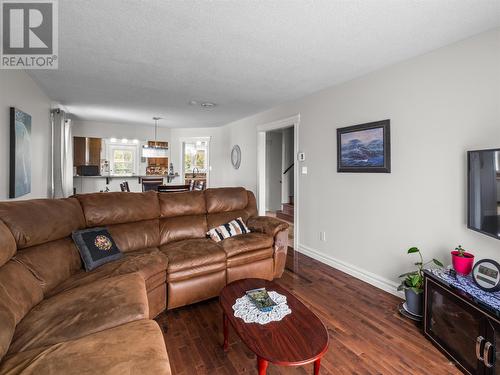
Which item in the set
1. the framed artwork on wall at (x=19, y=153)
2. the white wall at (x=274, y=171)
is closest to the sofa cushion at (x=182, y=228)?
the framed artwork on wall at (x=19, y=153)

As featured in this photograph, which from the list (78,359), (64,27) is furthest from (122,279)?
(64,27)

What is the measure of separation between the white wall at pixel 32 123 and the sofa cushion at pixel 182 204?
4.91 feet

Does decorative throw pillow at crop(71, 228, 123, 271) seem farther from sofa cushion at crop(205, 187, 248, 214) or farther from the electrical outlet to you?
the electrical outlet

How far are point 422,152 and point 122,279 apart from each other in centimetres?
292

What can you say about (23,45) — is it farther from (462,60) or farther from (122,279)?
(462,60)

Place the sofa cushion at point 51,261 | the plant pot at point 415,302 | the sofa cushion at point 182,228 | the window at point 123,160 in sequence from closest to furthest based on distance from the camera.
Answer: the sofa cushion at point 51,261
the plant pot at point 415,302
the sofa cushion at point 182,228
the window at point 123,160

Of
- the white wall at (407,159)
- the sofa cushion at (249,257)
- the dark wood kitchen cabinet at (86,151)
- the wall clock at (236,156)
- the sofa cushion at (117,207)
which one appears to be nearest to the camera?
the white wall at (407,159)

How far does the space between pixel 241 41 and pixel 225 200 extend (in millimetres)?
1940

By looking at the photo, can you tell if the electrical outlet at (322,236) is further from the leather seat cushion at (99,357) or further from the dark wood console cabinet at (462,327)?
the leather seat cushion at (99,357)

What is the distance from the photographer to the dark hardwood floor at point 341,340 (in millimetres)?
1691

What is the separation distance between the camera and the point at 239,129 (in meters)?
5.92

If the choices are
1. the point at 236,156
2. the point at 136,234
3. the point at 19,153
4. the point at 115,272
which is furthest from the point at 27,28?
the point at 236,156

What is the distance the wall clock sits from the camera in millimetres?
6027

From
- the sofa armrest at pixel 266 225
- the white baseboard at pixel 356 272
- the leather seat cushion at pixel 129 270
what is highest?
the sofa armrest at pixel 266 225
